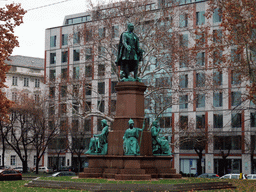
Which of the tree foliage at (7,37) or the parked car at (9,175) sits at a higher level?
the tree foliage at (7,37)

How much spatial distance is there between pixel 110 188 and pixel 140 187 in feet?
3.58

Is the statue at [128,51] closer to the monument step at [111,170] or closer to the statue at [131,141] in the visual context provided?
the statue at [131,141]

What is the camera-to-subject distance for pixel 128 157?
20.1 meters

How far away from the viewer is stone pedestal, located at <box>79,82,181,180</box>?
20.1 m

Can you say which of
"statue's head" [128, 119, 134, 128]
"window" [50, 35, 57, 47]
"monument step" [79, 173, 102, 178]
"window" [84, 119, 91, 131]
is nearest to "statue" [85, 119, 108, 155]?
"monument step" [79, 173, 102, 178]

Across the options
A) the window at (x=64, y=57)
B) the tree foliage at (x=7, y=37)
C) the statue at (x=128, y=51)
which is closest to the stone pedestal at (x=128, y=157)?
the statue at (x=128, y=51)

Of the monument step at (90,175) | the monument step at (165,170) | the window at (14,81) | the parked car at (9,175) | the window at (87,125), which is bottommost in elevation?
the parked car at (9,175)

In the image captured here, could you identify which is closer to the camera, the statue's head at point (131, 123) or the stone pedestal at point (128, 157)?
the stone pedestal at point (128, 157)

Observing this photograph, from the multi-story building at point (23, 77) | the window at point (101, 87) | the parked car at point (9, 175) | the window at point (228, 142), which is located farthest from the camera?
the multi-story building at point (23, 77)

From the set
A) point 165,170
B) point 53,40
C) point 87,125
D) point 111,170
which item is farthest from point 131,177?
point 53,40

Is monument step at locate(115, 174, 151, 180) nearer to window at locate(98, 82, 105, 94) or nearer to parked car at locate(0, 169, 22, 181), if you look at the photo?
parked car at locate(0, 169, 22, 181)

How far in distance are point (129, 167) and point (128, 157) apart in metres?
0.42

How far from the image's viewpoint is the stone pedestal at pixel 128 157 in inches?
790

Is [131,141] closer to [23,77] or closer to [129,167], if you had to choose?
[129,167]
